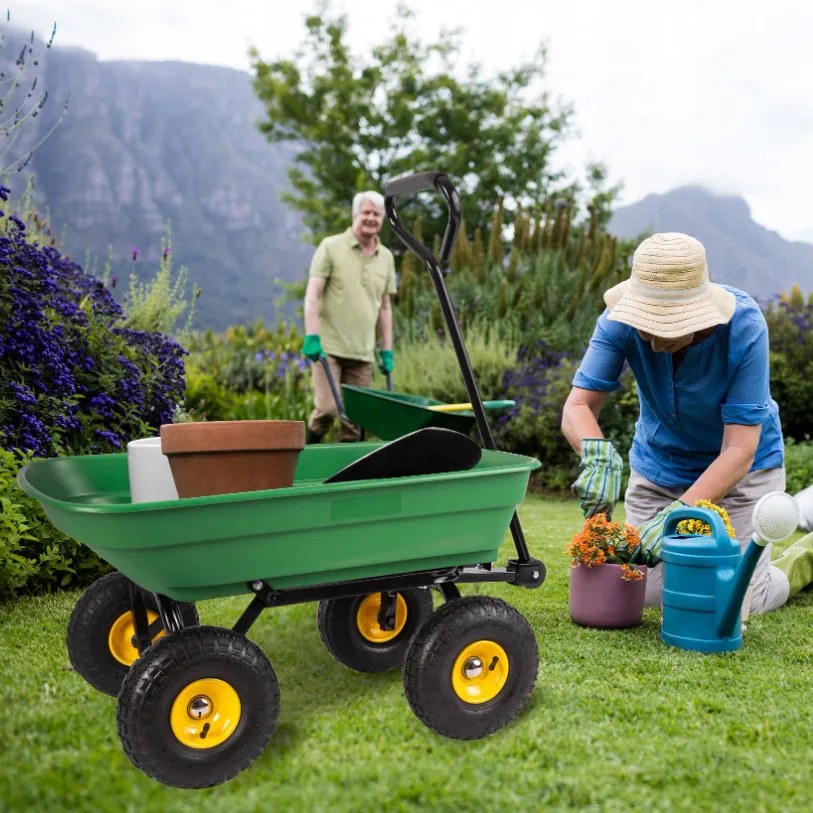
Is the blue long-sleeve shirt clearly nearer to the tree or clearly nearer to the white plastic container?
the white plastic container

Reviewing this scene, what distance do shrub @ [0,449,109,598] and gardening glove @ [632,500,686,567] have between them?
183cm

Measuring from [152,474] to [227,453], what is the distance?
234mm

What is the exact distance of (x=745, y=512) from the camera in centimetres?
281

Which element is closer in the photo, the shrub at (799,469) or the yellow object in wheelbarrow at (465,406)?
the yellow object in wheelbarrow at (465,406)

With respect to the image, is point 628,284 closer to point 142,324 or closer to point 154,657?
point 154,657

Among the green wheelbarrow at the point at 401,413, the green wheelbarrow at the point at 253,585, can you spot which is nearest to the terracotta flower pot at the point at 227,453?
the green wheelbarrow at the point at 253,585

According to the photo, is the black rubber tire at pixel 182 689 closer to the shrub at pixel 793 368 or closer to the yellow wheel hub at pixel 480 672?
the yellow wheel hub at pixel 480 672

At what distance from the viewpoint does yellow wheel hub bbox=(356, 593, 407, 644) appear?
2.33 metres

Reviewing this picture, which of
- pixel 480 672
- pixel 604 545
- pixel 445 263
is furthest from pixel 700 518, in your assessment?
pixel 445 263

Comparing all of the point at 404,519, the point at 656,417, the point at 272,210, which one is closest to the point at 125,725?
the point at 404,519

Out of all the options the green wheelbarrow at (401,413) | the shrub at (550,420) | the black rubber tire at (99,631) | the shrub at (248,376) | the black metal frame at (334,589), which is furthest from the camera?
the shrub at (248,376)

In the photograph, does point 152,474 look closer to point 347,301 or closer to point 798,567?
point 798,567

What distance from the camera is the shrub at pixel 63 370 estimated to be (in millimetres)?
3172

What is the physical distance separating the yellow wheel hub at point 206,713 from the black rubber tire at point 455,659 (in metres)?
0.37
